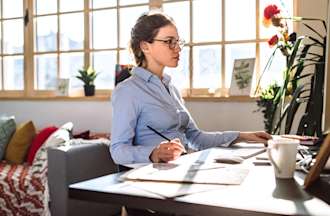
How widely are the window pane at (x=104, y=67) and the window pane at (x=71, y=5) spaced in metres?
0.46

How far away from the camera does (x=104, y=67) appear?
4.34 m

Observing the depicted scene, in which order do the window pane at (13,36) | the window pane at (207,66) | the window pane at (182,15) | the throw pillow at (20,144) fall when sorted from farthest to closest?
the window pane at (13,36) < the throw pillow at (20,144) < the window pane at (182,15) < the window pane at (207,66)

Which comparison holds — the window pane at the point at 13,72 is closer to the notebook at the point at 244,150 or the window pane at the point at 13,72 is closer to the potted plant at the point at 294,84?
the potted plant at the point at 294,84

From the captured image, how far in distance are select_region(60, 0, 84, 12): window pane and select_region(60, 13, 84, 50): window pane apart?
0.05m

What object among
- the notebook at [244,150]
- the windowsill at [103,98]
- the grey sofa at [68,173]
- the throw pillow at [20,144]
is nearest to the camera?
the notebook at [244,150]

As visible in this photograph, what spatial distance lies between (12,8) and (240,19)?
8.02 ft

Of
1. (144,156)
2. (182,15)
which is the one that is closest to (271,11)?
(182,15)

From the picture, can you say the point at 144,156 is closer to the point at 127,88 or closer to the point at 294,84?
the point at 127,88

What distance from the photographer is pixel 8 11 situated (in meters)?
4.89

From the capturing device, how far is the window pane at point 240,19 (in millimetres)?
3588

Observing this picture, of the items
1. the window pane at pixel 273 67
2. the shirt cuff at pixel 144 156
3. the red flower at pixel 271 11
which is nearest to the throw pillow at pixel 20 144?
the window pane at pixel 273 67

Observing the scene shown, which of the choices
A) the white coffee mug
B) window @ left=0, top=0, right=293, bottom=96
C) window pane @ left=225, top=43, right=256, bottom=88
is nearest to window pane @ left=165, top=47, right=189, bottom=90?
window @ left=0, top=0, right=293, bottom=96

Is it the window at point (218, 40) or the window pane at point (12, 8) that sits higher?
the window pane at point (12, 8)

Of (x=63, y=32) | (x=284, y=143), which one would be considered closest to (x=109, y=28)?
(x=63, y=32)
